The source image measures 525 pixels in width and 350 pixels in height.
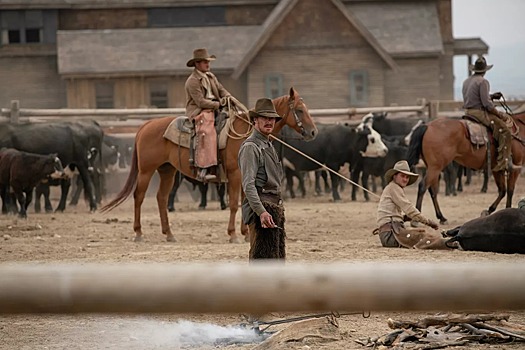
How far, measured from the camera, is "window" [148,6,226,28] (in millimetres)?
45750

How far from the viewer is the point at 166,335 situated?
8867 millimetres

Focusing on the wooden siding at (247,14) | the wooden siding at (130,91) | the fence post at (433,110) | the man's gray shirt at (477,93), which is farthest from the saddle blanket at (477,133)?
the wooden siding at (247,14)

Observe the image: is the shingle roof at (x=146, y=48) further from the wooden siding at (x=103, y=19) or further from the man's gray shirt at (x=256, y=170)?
the man's gray shirt at (x=256, y=170)

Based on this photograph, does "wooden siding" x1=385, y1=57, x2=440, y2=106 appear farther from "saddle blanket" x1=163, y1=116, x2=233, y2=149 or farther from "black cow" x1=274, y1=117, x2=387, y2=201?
"saddle blanket" x1=163, y1=116, x2=233, y2=149

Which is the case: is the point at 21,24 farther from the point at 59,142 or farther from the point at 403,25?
the point at 59,142

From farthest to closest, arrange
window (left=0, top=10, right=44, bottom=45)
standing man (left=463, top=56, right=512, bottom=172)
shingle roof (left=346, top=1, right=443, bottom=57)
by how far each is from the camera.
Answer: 1. window (left=0, top=10, right=44, bottom=45)
2. shingle roof (left=346, top=1, right=443, bottom=57)
3. standing man (left=463, top=56, right=512, bottom=172)

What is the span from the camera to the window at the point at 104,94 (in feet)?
141

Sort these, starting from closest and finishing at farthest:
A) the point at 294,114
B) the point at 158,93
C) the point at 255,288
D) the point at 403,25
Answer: the point at 255,288 → the point at 294,114 → the point at 158,93 → the point at 403,25

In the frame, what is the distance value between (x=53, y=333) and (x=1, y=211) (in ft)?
44.5

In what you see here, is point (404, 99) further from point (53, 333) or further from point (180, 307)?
point (180, 307)

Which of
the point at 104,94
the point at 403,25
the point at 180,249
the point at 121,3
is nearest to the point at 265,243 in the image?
the point at 180,249

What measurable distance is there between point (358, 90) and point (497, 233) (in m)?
30.7

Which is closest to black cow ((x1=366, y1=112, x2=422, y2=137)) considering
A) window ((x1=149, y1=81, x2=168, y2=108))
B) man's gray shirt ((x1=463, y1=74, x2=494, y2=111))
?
man's gray shirt ((x1=463, y1=74, x2=494, y2=111))

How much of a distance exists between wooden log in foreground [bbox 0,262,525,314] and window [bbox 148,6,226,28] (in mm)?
42404
